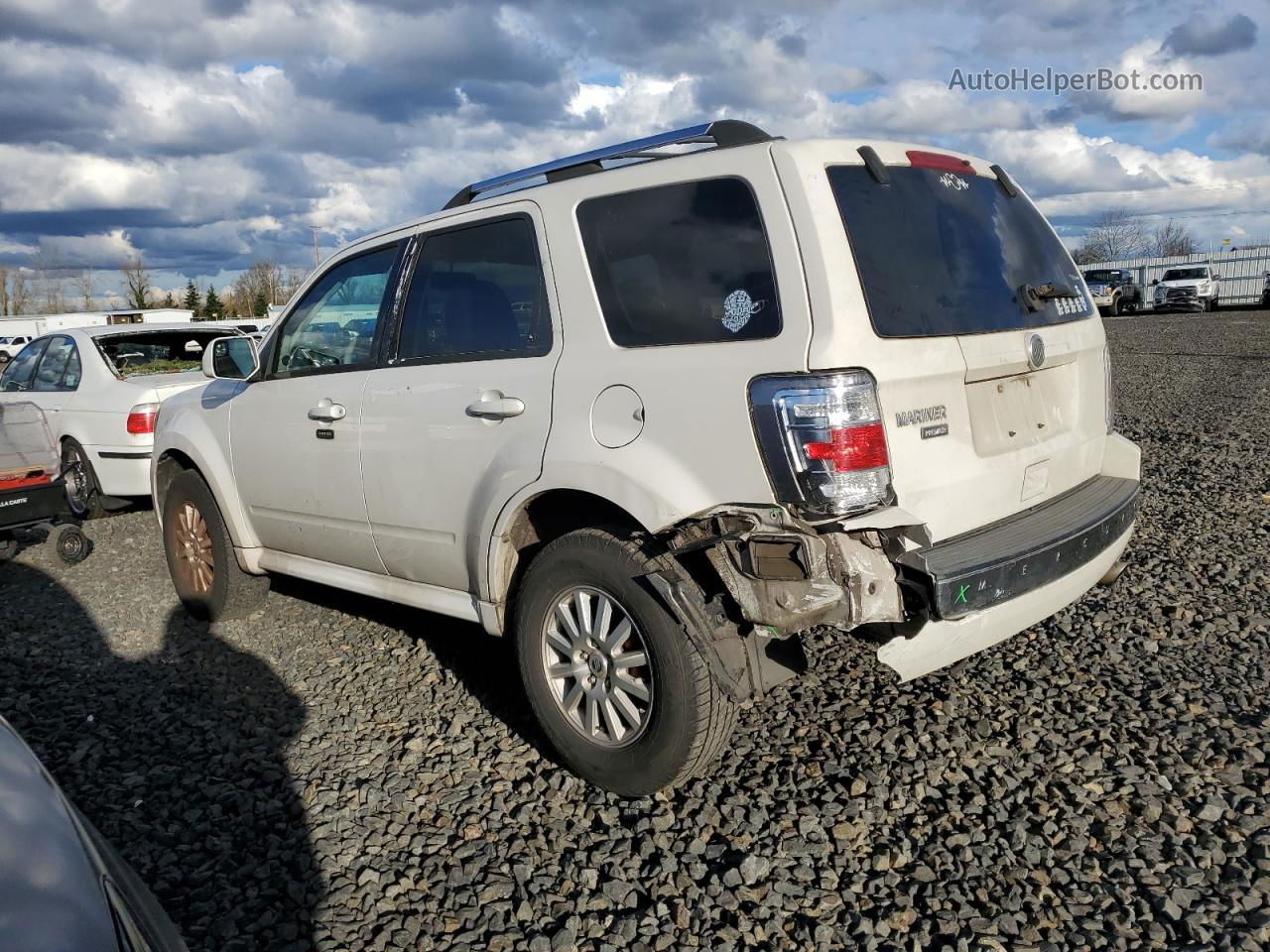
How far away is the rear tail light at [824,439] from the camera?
2.67 meters

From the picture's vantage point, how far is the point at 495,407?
3410 mm

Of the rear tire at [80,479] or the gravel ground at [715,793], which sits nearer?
the gravel ground at [715,793]

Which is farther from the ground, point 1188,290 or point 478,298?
point 478,298

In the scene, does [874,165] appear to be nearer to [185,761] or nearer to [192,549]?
[185,761]

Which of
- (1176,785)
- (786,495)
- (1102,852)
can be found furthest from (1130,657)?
(786,495)

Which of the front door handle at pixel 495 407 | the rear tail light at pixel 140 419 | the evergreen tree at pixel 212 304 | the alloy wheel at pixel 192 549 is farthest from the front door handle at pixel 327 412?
the evergreen tree at pixel 212 304

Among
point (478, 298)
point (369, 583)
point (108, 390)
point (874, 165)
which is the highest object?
point (874, 165)

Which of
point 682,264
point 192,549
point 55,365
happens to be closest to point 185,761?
point 192,549

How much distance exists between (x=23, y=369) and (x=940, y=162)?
351 inches

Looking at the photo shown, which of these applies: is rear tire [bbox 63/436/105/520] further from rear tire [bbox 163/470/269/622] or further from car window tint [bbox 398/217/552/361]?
car window tint [bbox 398/217/552/361]

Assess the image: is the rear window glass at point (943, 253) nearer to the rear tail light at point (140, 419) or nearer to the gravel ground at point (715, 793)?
the gravel ground at point (715, 793)

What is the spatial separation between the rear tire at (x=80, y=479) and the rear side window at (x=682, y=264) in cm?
625

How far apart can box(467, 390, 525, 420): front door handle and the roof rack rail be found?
0.83 metres

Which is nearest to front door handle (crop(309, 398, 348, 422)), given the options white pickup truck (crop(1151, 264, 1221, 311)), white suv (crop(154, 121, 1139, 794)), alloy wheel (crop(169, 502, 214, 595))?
white suv (crop(154, 121, 1139, 794))
